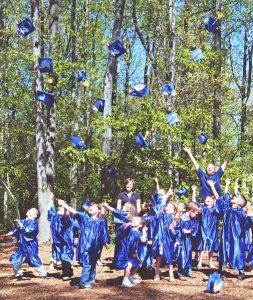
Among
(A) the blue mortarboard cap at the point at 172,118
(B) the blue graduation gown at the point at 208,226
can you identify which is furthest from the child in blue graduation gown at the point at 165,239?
(A) the blue mortarboard cap at the point at 172,118

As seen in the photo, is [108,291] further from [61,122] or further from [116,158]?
[61,122]

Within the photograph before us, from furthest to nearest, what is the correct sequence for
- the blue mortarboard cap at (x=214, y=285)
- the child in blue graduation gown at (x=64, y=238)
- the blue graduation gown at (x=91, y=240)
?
the child in blue graduation gown at (x=64, y=238) → the blue graduation gown at (x=91, y=240) → the blue mortarboard cap at (x=214, y=285)

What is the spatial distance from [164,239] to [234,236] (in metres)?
1.32

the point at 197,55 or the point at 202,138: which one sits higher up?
the point at 197,55

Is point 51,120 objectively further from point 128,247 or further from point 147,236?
point 128,247

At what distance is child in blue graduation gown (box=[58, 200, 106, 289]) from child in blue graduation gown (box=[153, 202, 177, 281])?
122 centimetres

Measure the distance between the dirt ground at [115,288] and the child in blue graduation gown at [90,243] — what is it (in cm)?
22

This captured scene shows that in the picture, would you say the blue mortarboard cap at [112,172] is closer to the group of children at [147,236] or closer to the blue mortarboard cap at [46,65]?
the blue mortarboard cap at [46,65]

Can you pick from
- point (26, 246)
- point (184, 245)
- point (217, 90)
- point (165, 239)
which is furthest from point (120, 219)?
point (217, 90)

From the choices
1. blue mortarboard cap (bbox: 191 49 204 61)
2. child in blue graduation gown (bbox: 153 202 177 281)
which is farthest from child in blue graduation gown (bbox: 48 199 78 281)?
blue mortarboard cap (bbox: 191 49 204 61)

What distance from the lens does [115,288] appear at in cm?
826

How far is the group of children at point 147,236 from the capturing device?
8344mm

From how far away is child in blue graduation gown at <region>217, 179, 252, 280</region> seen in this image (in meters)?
8.98

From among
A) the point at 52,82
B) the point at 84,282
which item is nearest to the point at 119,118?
the point at 52,82
